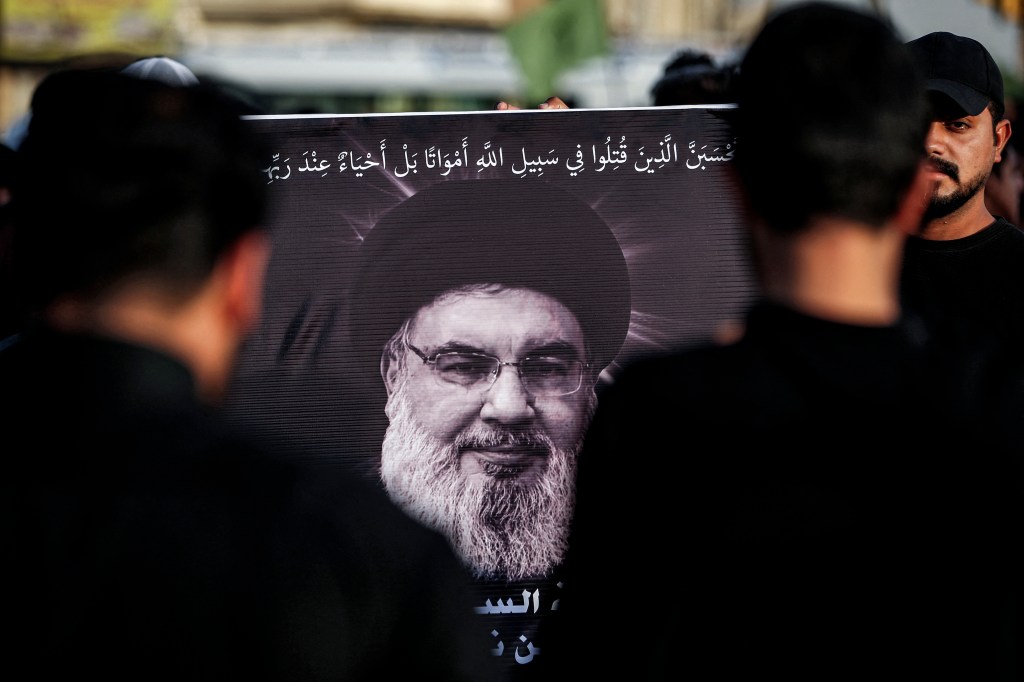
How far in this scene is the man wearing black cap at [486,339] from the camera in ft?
7.89

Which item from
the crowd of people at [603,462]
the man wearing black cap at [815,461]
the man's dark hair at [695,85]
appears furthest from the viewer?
the man's dark hair at [695,85]

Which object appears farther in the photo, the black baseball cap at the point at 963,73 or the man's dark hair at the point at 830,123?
the black baseball cap at the point at 963,73

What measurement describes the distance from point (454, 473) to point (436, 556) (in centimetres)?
Answer: 113

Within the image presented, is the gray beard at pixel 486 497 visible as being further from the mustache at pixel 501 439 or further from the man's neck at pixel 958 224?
the man's neck at pixel 958 224

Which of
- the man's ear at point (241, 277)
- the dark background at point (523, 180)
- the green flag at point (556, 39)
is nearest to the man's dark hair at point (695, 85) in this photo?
the dark background at point (523, 180)

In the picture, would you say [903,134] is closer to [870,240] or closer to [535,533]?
[870,240]

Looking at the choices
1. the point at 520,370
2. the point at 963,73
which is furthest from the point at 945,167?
the point at 520,370

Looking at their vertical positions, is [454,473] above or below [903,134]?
below

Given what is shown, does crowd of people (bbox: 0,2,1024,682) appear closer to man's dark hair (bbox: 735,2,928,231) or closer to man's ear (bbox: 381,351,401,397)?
man's dark hair (bbox: 735,2,928,231)

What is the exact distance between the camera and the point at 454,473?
7.89ft

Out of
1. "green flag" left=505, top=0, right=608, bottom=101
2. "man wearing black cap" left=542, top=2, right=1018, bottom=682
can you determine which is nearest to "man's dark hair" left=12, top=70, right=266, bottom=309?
"man wearing black cap" left=542, top=2, right=1018, bottom=682

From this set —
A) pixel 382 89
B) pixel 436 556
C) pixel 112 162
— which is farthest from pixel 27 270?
pixel 382 89

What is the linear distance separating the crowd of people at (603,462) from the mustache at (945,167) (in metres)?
1.47

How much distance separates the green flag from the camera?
A: 22.8 feet
